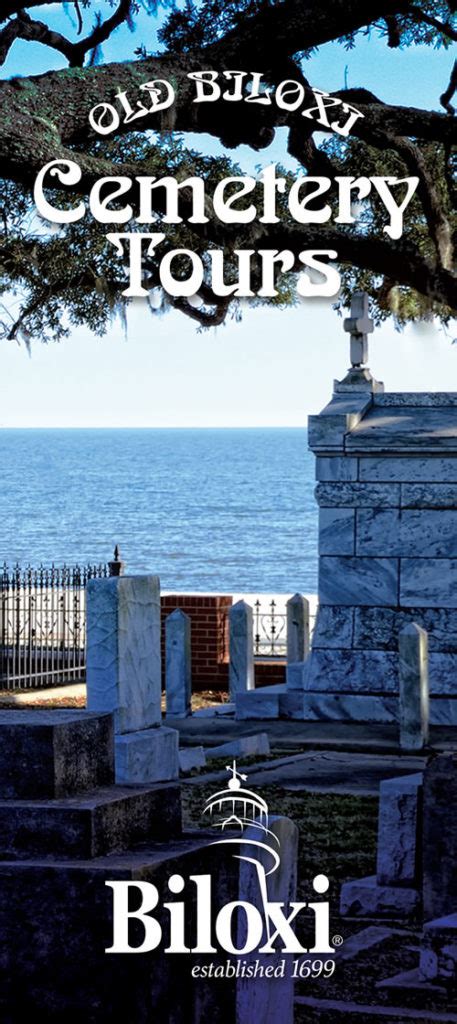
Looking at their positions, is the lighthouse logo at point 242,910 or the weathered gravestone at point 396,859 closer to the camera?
the lighthouse logo at point 242,910

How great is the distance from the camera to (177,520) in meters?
92.1

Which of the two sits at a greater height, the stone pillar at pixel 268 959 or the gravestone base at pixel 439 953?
the stone pillar at pixel 268 959

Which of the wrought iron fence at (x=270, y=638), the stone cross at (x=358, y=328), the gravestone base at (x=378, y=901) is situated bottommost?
the gravestone base at (x=378, y=901)

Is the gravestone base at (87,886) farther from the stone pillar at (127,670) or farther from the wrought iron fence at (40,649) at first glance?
the wrought iron fence at (40,649)

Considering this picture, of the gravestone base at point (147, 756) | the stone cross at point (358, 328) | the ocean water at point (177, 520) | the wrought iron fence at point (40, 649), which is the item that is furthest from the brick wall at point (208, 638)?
the ocean water at point (177, 520)

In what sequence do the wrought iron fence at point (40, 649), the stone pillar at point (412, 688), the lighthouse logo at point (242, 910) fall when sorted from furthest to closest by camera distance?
the wrought iron fence at point (40, 649), the stone pillar at point (412, 688), the lighthouse logo at point (242, 910)

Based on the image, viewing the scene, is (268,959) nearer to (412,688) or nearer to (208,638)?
(412,688)

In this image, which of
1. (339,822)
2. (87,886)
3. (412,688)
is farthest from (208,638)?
(87,886)

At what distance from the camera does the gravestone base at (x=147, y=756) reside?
1112 centimetres

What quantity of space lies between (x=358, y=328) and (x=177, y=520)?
7569 cm

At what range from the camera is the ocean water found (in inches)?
2778

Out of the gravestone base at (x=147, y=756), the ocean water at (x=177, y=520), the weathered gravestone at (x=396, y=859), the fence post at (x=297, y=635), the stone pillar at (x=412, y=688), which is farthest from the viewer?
the ocean water at (x=177, y=520)

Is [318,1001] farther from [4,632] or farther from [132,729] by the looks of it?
[4,632]

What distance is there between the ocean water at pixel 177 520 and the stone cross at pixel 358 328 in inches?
1798
